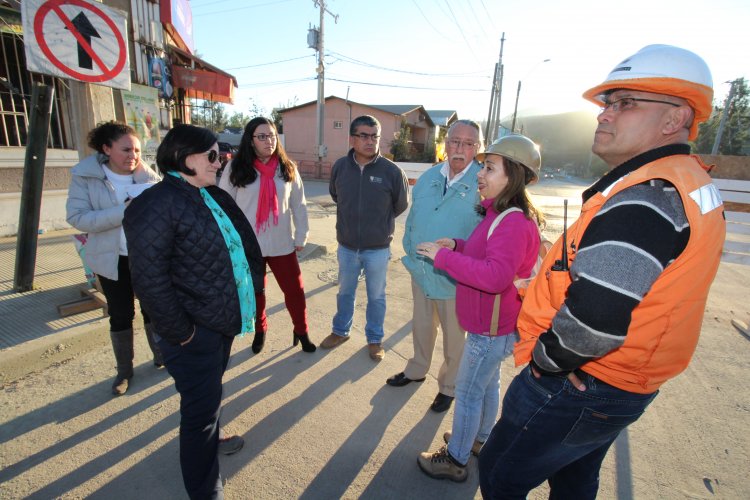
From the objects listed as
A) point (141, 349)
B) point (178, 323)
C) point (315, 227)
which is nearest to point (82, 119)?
point (141, 349)

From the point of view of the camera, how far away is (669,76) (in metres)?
1.19

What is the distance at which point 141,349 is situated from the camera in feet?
11.1

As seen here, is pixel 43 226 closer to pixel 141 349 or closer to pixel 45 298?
pixel 45 298

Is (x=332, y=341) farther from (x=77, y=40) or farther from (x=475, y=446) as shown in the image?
(x=77, y=40)

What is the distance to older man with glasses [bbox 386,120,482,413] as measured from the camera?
8.70 feet

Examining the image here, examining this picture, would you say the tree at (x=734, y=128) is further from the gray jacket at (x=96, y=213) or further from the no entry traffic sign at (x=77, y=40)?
the gray jacket at (x=96, y=213)

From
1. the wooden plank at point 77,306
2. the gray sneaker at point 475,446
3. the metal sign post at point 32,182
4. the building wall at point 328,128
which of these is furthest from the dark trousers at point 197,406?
the building wall at point 328,128

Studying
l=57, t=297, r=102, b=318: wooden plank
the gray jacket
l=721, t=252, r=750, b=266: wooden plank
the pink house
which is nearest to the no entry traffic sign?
the gray jacket

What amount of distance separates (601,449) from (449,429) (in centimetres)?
123

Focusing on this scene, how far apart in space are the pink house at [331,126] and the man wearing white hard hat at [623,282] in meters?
25.9

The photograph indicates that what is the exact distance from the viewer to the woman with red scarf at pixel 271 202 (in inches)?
126

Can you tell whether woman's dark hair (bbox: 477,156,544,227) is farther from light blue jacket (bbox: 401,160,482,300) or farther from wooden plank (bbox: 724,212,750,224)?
wooden plank (bbox: 724,212,750,224)

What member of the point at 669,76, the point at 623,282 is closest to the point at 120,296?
the point at 623,282

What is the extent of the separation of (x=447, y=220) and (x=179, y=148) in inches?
68.0
